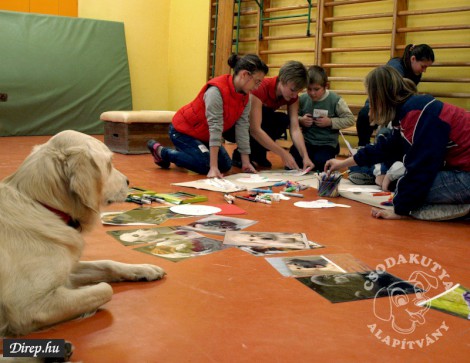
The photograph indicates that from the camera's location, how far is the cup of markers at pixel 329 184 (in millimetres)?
3543

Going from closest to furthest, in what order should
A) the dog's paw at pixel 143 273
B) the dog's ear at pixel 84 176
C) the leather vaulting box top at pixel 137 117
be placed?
the dog's ear at pixel 84 176 → the dog's paw at pixel 143 273 → the leather vaulting box top at pixel 137 117

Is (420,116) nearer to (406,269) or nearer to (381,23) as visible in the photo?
(406,269)

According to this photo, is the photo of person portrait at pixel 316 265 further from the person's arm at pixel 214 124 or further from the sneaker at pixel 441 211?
the person's arm at pixel 214 124

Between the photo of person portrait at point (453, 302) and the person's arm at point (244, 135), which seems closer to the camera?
the photo of person portrait at point (453, 302)

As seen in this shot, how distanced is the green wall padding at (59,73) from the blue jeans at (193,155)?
341 centimetres

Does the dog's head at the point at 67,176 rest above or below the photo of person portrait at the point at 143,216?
above

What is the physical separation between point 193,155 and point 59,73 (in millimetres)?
3957

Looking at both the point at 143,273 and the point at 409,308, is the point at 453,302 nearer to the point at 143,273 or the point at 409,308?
the point at 409,308

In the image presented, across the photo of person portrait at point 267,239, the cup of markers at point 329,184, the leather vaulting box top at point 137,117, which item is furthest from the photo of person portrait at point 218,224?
the leather vaulting box top at point 137,117

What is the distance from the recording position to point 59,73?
738 cm

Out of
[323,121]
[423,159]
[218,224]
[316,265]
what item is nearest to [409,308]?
[316,265]

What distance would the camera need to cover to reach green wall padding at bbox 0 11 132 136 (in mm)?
6906

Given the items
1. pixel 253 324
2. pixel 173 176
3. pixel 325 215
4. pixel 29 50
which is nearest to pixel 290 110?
pixel 173 176

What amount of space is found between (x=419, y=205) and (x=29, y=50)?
5.93m
